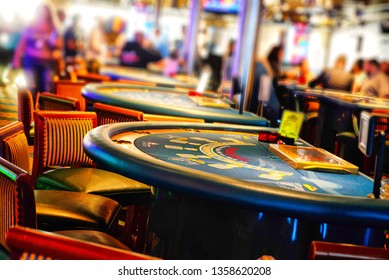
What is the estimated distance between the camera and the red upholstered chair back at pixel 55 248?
1254 mm

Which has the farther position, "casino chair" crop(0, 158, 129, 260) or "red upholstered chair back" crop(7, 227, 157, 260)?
"casino chair" crop(0, 158, 129, 260)

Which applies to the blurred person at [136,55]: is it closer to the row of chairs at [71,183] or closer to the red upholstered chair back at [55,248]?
the row of chairs at [71,183]

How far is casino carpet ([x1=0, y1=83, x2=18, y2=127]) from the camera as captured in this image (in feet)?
21.6

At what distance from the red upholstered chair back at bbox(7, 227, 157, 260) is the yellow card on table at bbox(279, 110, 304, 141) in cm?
169

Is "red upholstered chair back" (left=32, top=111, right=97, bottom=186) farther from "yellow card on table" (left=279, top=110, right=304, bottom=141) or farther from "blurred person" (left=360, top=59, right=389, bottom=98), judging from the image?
"blurred person" (left=360, top=59, right=389, bottom=98)

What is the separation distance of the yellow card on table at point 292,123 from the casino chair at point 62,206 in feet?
2.99

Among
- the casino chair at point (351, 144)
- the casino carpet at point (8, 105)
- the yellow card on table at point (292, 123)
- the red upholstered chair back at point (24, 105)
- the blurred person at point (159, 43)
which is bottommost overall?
the casino carpet at point (8, 105)

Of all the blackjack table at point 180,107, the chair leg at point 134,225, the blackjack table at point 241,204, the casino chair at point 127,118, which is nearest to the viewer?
the blackjack table at point 241,204

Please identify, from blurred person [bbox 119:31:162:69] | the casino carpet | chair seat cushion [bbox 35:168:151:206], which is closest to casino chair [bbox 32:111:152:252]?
chair seat cushion [bbox 35:168:151:206]

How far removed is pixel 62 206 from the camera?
242cm

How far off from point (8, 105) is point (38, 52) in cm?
97

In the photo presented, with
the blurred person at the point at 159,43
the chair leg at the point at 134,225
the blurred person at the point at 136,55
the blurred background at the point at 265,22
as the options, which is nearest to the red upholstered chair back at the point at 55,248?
the chair leg at the point at 134,225

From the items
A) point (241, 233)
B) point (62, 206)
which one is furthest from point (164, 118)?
point (241, 233)
